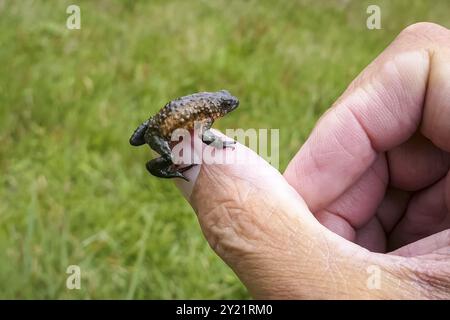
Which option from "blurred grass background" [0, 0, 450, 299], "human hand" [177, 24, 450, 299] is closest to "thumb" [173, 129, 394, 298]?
"human hand" [177, 24, 450, 299]

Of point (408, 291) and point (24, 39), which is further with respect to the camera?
point (24, 39)

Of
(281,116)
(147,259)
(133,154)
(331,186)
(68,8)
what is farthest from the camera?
(68,8)

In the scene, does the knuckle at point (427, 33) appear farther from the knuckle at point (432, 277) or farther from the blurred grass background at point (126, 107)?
the blurred grass background at point (126, 107)

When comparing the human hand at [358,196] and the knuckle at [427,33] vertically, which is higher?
the knuckle at [427,33]

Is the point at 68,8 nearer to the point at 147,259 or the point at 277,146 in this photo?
the point at 277,146

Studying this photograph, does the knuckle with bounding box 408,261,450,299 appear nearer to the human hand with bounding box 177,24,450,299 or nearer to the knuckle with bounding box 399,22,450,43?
the human hand with bounding box 177,24,450,299

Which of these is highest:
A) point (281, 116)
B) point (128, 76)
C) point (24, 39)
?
point (24, 39)

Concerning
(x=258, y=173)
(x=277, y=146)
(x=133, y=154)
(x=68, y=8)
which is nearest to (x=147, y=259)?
(x=133, y=154)

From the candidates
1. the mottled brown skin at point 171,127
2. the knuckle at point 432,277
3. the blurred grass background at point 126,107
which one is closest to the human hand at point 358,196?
the knuckle at point 432,277

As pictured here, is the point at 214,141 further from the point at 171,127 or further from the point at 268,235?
the point at 268,235
